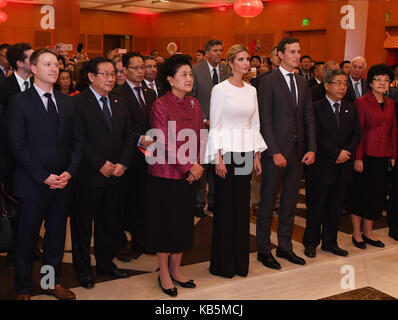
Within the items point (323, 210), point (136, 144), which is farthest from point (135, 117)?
point (323, 210)

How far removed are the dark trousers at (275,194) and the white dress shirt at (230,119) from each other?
470 millimetres

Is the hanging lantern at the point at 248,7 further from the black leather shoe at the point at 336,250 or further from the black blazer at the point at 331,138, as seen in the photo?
the black leather shoe at the point at 336,250

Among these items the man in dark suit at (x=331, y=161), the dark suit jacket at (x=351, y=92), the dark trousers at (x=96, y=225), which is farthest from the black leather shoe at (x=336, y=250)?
the dark trousers at (x=96, y=225)

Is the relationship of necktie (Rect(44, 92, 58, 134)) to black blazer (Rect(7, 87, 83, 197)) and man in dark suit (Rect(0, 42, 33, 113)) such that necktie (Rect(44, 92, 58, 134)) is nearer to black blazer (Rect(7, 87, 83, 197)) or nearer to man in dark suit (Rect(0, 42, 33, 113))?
black blazer (Rect(7, 87, 83, 197))

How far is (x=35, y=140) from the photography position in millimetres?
3094

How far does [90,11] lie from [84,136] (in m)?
17.2

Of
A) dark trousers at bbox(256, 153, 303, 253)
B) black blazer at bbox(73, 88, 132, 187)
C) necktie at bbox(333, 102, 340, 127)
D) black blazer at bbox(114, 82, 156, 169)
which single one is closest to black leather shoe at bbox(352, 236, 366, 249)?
dark trousers at bbox(256, 153, 303, 253)

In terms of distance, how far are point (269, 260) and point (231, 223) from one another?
0.62m

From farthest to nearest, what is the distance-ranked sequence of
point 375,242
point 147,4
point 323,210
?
1. point 147,4
2. point 375,242
3. point 323,210

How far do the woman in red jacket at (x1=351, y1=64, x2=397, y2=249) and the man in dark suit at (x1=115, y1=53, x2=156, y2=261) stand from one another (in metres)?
2.14

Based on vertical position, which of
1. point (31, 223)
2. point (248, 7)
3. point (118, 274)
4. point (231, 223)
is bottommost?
point (118, 274)

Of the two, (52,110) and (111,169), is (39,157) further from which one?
(111,169)

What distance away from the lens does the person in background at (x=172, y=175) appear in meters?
3.37

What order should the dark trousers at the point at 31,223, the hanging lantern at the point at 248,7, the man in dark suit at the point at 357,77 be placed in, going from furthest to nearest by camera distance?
1. the hanging lantern at the point at 248,7
2. the man in dark suit at the point at 357,77
3. the dark trousers at the point at 31,223
